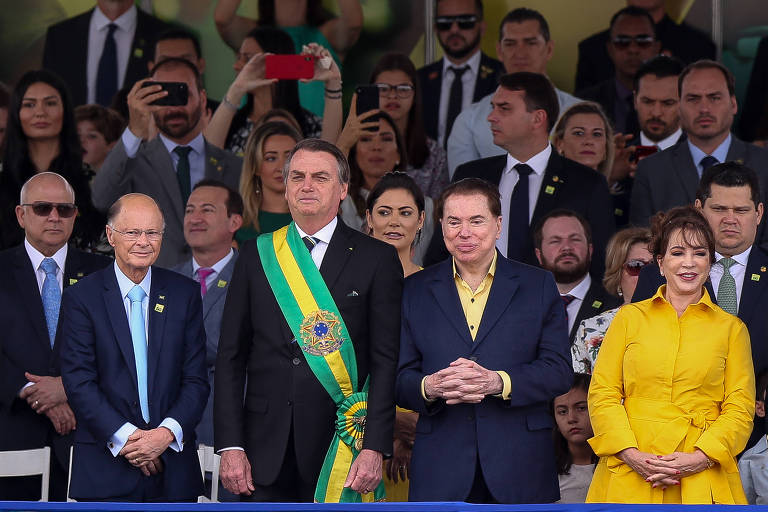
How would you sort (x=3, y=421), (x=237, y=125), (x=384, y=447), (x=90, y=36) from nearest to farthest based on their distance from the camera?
(x=384, y=447) → (x=3, y=421) → (x=237, y=125) → (x=90, y=36)

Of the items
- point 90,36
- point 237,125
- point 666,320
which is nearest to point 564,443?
point 666,320

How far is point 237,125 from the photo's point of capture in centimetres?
845

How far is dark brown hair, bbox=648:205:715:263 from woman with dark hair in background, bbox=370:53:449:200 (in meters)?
2.94

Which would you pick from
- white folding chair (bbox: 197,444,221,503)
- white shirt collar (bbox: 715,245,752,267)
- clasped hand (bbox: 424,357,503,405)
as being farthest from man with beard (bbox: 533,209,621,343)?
white folding chair (bbox: 197,444,221,503)

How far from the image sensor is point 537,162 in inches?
285

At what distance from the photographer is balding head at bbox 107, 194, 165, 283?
17.2 feet

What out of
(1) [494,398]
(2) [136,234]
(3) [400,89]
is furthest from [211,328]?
(3) [400,89]

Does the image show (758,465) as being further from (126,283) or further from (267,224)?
(267,224)

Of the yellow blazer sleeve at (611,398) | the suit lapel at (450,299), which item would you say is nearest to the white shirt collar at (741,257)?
the yellow blazer sleeve at (611,398)

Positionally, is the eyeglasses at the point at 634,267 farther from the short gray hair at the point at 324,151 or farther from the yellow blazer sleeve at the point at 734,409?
the short gray hair at the point at 324,151

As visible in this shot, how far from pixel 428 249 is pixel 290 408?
221cm

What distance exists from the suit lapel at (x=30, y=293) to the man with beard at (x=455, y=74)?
330cm

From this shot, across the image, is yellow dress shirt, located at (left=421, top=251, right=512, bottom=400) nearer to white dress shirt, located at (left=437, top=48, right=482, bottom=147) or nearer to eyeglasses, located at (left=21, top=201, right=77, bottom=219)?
eyeglasses, located at (left=21, top=201, right=77, bottom=219)

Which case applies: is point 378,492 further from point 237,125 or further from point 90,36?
point 90,36
